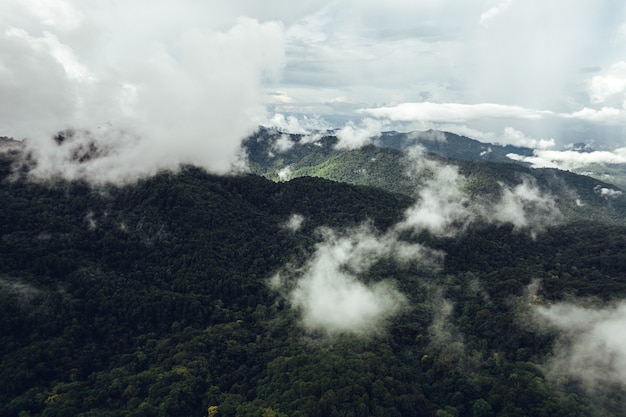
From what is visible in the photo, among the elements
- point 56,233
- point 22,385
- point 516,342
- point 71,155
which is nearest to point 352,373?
point 516,342

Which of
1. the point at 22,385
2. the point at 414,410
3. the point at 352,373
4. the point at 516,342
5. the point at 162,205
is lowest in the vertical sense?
the point at 22,385

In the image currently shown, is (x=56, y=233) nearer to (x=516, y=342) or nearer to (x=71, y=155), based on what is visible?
(x=71, y=155)

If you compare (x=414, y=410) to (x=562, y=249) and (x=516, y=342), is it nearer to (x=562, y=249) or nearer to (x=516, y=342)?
(x=516, y=342)

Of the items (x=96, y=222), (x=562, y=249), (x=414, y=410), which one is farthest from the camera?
(x=562, y=249)

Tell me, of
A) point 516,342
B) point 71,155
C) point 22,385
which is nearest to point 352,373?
point 516,342

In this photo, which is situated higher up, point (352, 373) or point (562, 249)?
point (562, 249)

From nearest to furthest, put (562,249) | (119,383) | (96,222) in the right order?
(119,383), (96,222), (562,249)

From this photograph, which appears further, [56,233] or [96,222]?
[96,222]
